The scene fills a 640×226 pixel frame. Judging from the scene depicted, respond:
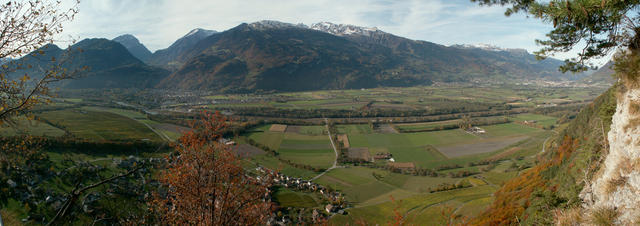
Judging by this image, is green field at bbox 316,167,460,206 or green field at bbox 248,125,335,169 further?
green field at bbox 248,125,335,169

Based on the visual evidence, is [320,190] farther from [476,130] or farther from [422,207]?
[476,130]

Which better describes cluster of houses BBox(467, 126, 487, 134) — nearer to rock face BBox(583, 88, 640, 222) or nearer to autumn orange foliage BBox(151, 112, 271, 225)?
rock face BBox(583, 88, 640, 222)

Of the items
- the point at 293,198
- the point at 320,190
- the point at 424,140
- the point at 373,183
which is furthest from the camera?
the point at 424,140

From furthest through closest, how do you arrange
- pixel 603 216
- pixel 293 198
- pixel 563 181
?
pixel 293 198 → pixel 563 181 → pixel 603 216

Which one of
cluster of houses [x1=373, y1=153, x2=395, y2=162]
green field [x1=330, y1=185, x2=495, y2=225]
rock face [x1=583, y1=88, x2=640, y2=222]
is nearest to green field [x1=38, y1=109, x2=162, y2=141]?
green field [x1=330, y1=185, x2=495, y2=225]

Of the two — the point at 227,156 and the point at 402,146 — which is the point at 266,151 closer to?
the point at 402,146

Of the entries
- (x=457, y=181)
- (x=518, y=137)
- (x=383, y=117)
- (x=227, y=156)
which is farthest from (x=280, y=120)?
(x=227, y=156)

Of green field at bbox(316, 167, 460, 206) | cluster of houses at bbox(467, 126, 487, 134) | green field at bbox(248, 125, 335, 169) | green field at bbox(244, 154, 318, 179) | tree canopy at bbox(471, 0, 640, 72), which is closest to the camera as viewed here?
tree canopy at bbox(471, 0, 640, 72)

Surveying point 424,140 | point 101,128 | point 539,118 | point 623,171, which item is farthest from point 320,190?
point 539,118
